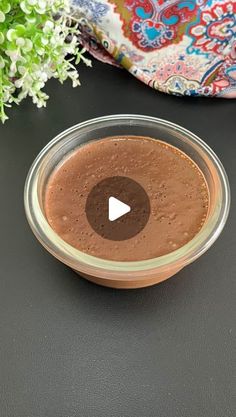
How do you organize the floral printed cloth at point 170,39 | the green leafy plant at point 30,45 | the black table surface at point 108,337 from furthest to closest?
the floral printed cloth at point 170,39
the green leafy plant at point 30,45
the black table surface at point 108,337

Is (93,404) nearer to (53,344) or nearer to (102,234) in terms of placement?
(53,344)

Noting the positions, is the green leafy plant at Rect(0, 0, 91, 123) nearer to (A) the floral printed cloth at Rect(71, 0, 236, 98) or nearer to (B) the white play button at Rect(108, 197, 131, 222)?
(A) the floral printed cloth at Rect(71, 0, 236, 98)

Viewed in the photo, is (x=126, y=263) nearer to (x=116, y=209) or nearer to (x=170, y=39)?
(x=116, y=209)

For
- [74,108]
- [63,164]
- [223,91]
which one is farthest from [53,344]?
[223,91]

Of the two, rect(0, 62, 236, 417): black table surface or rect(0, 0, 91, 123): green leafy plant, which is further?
rect(0, 0, 91, 123): green leafy plant
